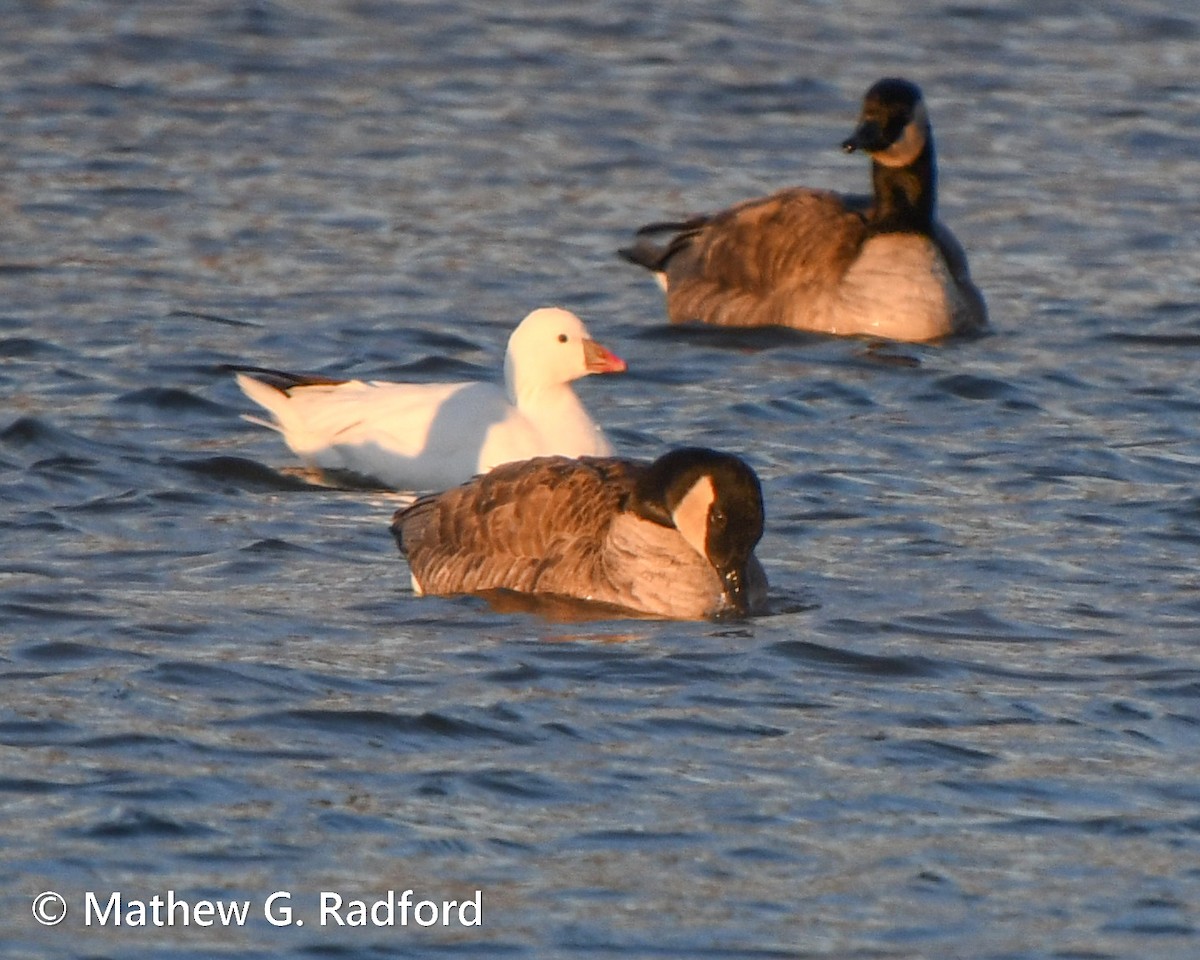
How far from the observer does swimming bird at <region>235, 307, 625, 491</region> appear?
11766 mm

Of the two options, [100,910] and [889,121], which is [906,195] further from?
[100,910]

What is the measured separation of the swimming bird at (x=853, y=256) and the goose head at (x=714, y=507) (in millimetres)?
5519

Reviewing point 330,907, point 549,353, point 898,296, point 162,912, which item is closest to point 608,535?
point 549,353

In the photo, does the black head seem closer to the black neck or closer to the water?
the black neck

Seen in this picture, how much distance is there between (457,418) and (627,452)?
124 centimetres

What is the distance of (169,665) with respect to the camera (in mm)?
8969

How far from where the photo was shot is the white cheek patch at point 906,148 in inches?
602

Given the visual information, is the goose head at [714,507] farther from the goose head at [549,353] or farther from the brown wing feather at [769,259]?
the brown wing feather at [769,259]

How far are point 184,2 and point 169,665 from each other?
44.1 feet

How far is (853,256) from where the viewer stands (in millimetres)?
15445

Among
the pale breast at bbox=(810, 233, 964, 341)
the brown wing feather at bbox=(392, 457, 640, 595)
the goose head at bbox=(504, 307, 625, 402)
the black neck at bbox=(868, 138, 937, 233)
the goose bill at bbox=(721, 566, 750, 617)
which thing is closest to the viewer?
the goose bill at bbox=(721, 566, 750, 617)

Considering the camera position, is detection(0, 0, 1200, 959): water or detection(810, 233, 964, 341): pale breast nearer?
detection(0, 0, 1200, 959): water

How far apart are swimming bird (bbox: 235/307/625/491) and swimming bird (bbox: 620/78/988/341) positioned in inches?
138

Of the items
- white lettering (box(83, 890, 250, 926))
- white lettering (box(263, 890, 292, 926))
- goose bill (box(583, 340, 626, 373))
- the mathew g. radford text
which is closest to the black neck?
goose bill (box(583, 340, 626, 373))
